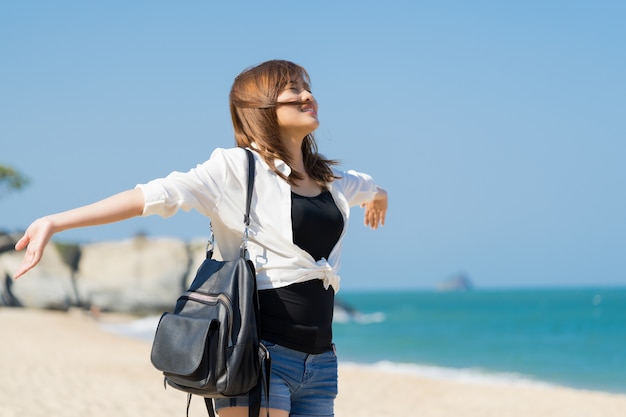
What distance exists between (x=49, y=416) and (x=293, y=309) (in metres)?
6.77

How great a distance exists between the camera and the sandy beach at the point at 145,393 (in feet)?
31.7

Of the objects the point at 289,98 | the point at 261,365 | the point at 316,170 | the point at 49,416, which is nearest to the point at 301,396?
the point at 261,365

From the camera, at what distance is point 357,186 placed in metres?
3.09

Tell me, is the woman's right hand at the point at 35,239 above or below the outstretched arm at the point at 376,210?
above

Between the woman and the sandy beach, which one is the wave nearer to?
the sandy beach

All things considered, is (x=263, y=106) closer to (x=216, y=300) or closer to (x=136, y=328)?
(x=216, y=300)

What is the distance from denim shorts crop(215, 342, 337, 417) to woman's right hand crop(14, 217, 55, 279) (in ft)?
2.34

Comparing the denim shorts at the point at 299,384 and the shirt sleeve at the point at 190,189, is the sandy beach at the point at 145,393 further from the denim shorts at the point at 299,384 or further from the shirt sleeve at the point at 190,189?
the shirt sleeve at the point at 190,189

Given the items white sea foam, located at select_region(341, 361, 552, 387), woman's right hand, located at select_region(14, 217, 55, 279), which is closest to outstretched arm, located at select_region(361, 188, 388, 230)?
woman's right hand, located at select_region(14, 217, 55, 279)

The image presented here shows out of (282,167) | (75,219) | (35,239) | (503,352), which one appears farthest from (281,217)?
(503,352)

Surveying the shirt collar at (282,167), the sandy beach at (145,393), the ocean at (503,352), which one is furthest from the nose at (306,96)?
the ocean at (503,352)

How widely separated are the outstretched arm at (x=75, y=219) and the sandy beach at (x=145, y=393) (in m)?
6.79

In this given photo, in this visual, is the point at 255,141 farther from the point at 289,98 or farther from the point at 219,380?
the point at 219,380

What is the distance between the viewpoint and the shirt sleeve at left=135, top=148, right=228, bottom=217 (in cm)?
234
